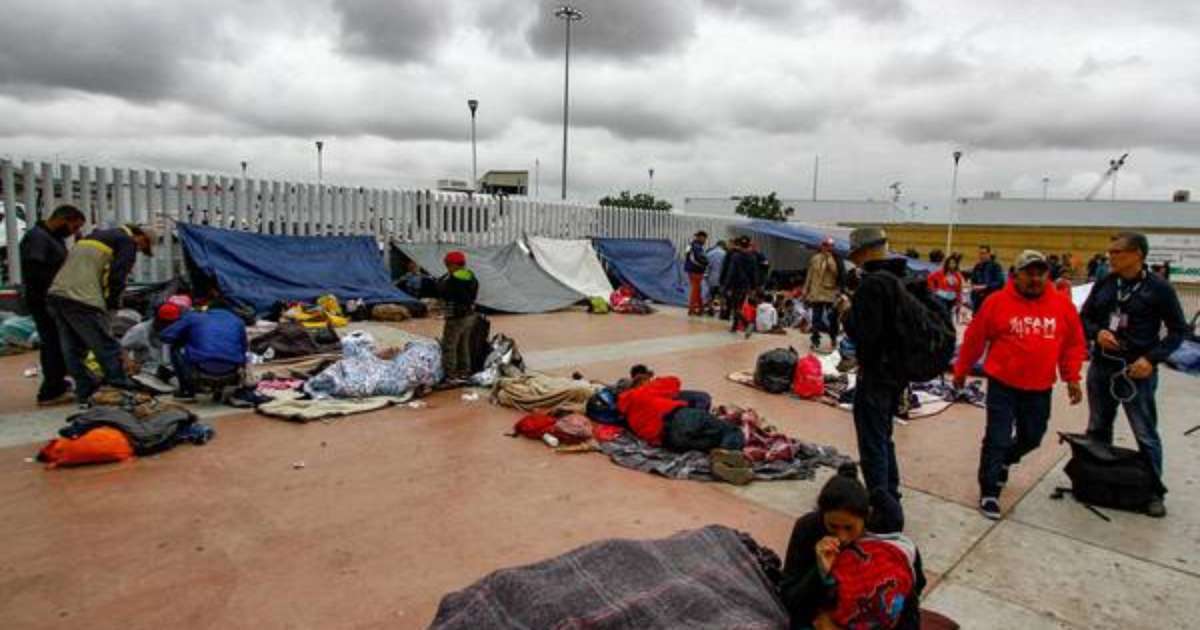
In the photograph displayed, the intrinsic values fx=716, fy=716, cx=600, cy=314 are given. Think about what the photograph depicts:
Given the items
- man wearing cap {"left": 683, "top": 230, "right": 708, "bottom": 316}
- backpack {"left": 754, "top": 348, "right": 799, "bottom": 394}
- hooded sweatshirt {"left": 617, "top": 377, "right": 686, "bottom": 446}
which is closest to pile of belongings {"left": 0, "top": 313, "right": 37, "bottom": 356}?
hooded sweatshirt {"left": 617, "top": 377, "right": 686, "bottom": 446}

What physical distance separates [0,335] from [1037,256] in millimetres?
10043

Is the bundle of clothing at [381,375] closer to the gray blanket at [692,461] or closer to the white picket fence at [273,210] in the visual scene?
the gray blanket at [692,461]

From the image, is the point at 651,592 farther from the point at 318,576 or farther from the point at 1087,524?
the point at 1087,524

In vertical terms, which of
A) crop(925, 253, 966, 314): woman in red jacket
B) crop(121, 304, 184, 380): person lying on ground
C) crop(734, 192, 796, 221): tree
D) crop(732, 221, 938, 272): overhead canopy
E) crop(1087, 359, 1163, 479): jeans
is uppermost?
crop(734, 192, 796, 221): tree

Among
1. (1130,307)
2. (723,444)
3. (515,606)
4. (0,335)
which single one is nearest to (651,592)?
(515,606)

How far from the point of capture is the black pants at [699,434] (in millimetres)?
5215

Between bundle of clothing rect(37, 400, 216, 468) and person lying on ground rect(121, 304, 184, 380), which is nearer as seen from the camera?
bundle of clothing rect(37, 400, 216, 468)

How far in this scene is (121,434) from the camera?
187 inches

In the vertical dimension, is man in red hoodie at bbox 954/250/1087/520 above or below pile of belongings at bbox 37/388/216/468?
above

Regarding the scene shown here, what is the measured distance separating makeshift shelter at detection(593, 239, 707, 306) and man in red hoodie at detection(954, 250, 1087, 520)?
12104 millimetres

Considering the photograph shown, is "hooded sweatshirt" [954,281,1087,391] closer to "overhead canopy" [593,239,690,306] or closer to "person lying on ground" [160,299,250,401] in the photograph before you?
"person lying on ground" [160,299,250,401]

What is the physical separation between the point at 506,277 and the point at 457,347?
7342 mm

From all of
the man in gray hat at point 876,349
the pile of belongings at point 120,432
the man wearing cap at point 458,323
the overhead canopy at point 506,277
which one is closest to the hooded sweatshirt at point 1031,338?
the man in gray hat at point 876,349

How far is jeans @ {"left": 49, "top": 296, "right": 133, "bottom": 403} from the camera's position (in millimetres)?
5750
